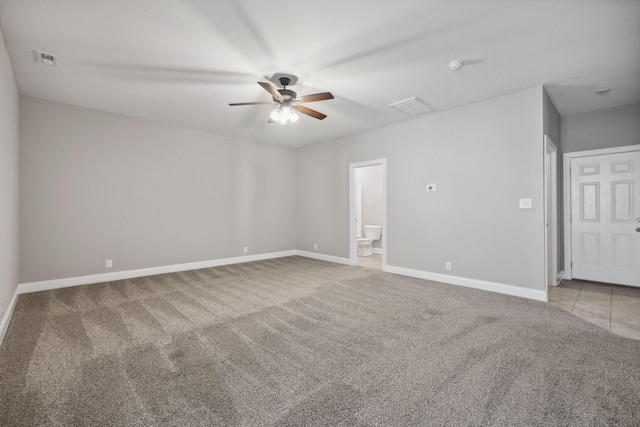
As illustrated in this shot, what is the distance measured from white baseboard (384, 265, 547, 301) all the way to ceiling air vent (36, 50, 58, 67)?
539 centimetres

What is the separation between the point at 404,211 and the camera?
5.03 metres

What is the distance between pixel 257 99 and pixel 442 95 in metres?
2.61

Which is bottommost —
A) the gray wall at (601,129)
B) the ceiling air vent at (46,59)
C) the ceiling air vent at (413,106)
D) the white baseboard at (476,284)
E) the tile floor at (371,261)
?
the tile floor at (371,261)

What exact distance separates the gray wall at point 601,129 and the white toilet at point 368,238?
4067 millimetres

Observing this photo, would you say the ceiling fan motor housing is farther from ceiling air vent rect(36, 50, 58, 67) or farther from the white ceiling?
ceiling air vent rect(36, 50, 58, 67)

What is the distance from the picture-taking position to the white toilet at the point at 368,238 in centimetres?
700

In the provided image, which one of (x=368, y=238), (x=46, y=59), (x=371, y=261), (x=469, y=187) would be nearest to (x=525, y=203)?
(x=469, y=187)

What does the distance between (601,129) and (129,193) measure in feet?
25.4

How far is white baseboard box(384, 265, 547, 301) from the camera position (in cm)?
364

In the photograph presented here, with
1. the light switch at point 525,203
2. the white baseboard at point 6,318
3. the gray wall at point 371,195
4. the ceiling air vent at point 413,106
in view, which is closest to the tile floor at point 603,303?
the light switch at point 525,203

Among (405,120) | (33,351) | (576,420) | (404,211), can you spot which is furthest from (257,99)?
(576,420)

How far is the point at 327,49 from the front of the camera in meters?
2.77

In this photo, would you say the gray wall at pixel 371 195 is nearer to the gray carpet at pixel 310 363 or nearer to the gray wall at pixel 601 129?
the gray wall at pixel 601 129

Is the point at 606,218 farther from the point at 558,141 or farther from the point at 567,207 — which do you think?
the point at 558,141
